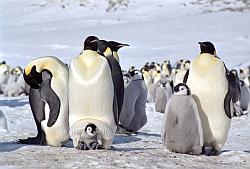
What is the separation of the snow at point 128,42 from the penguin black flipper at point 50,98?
35cm

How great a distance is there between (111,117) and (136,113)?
263cm

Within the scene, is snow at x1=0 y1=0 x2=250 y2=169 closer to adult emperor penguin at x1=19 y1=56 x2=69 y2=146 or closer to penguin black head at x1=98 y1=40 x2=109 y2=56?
adult emperor penguin at x1=19 y1=56 x2=69 y2=146

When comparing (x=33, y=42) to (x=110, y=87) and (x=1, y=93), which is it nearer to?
(x=1, y=93)

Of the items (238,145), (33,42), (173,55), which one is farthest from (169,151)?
(33,42)

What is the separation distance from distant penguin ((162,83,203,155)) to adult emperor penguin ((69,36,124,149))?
551mm

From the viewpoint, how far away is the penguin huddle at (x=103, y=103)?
217 inches

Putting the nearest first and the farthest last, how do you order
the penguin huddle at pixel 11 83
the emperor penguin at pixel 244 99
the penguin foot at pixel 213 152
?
the penguin foot at pixel 213 152, the emperor penguin at pixel 244 99, the penguin huddle at pixel 11 83

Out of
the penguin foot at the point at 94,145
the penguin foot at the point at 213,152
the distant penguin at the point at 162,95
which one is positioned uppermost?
the penguin foot at the point at 94,145

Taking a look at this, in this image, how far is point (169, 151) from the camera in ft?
18.6

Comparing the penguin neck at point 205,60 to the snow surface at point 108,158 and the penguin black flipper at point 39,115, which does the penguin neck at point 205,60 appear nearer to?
the snow surface at point 108,158

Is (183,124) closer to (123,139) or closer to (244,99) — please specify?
(123,139)

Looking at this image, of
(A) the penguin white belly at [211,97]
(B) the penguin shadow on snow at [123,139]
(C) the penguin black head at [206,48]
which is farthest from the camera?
(B) the penguin shadow on snow at [123,139]

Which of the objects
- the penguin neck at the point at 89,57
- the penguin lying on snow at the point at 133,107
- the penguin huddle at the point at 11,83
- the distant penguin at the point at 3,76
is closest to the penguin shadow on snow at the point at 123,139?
the penguin lying on snow at the point at 133,107

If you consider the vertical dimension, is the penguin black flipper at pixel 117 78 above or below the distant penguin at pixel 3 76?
above
